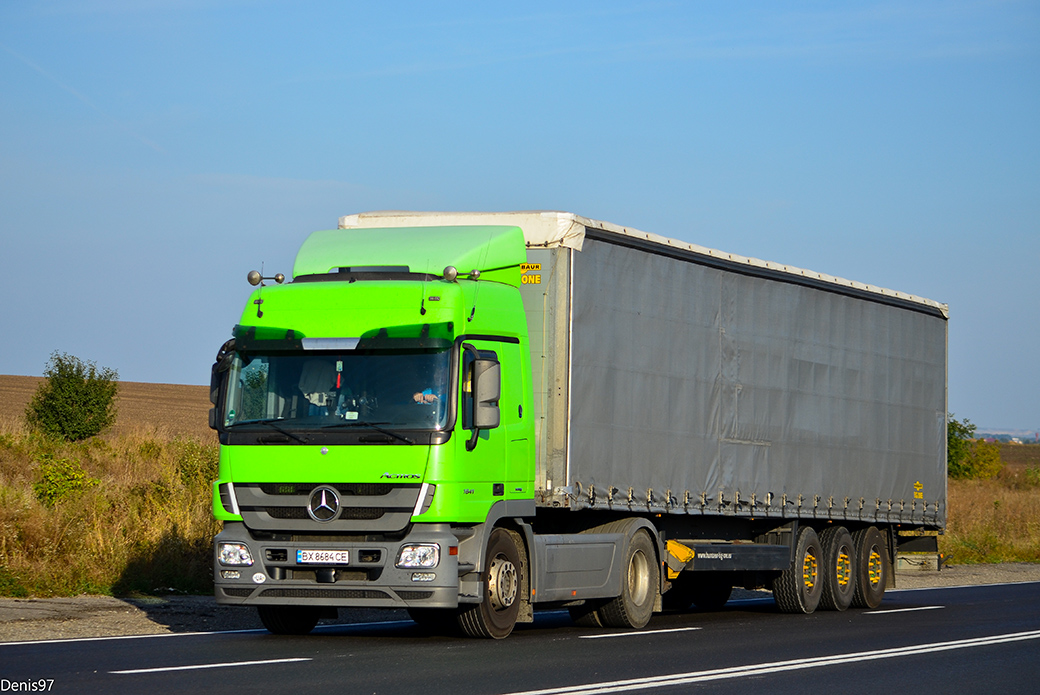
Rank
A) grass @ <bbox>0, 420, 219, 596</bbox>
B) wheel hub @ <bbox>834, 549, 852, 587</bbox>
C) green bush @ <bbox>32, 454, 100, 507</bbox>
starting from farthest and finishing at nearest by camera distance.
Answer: green bush @ <bbox>32, 454, 100, 507</bbox> < wheel hub @ <bbox>834, 549, 852, 587</bbox> < grass @ <bbox>0, 420, 219, 596</bbox>

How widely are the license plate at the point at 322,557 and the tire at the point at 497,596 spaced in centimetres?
129

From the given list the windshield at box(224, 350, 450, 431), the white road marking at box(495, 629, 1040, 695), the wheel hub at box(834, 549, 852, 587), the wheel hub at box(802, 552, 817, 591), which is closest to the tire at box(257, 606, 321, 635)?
the windshield at box(224, 350, 450, 431)

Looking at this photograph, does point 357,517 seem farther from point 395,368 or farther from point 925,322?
point 925,322

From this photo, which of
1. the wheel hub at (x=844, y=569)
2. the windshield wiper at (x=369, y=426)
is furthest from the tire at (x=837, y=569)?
the windshield wiper at (x=369, y=426)

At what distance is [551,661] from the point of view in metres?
10.9

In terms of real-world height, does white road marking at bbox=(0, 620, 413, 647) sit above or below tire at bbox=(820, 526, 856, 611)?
below

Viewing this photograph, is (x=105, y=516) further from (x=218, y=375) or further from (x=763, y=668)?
(x=763, y=668)

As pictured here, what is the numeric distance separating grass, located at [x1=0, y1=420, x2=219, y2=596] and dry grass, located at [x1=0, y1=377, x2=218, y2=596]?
14 mm

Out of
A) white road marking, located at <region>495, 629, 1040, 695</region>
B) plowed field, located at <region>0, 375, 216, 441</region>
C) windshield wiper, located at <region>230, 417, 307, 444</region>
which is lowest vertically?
white road marking, located at <region>495, 629, 1040, 695</region>

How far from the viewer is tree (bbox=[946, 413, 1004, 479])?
63.9 metres

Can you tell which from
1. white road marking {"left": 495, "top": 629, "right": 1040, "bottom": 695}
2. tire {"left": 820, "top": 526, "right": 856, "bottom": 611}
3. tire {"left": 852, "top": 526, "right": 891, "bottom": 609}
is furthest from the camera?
tire {"left": 852, "top": 526, "right": 891, "bottom": 609}

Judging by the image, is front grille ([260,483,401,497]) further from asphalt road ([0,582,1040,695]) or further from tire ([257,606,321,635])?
tire ([257,606,321,635])

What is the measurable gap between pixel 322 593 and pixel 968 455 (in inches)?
2362

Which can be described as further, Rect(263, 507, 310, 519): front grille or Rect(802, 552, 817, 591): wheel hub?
Rect(802, 552, 817, 591): wheel hub
